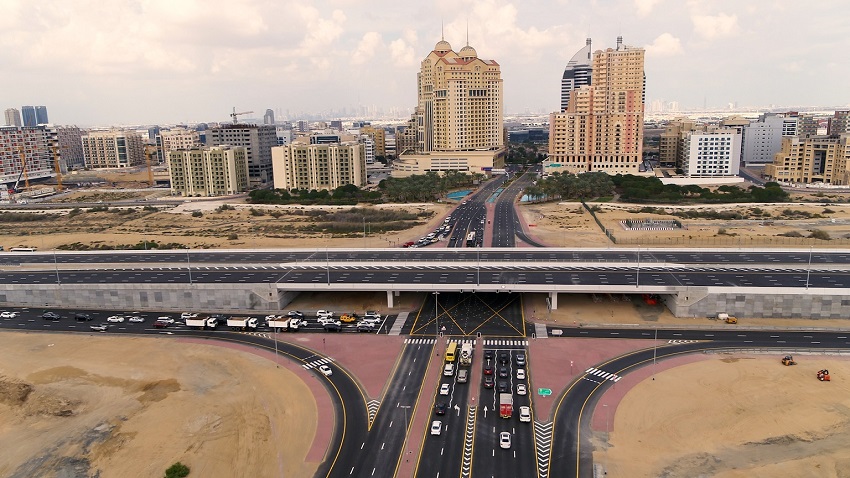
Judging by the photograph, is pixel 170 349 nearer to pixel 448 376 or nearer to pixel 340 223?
pixel 448 376

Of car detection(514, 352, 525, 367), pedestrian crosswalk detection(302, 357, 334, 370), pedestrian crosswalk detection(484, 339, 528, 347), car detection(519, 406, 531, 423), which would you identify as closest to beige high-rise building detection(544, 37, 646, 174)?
pedestrian crosswalk detection(484, 339, 528, 347)

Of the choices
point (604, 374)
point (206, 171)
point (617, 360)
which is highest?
point (206, 171)

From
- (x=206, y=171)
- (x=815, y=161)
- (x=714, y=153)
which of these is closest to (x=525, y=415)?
(x=206, y=171)

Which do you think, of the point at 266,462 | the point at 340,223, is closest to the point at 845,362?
the point at 266,462

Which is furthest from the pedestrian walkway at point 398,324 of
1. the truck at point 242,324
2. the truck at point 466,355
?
the truck at point 242,324

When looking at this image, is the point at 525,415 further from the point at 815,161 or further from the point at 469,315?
the point at 815,161

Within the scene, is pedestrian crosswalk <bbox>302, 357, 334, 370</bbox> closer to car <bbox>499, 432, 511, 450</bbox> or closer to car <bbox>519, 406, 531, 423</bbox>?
car <bbox>519, 406, 531, 423</bbox>
